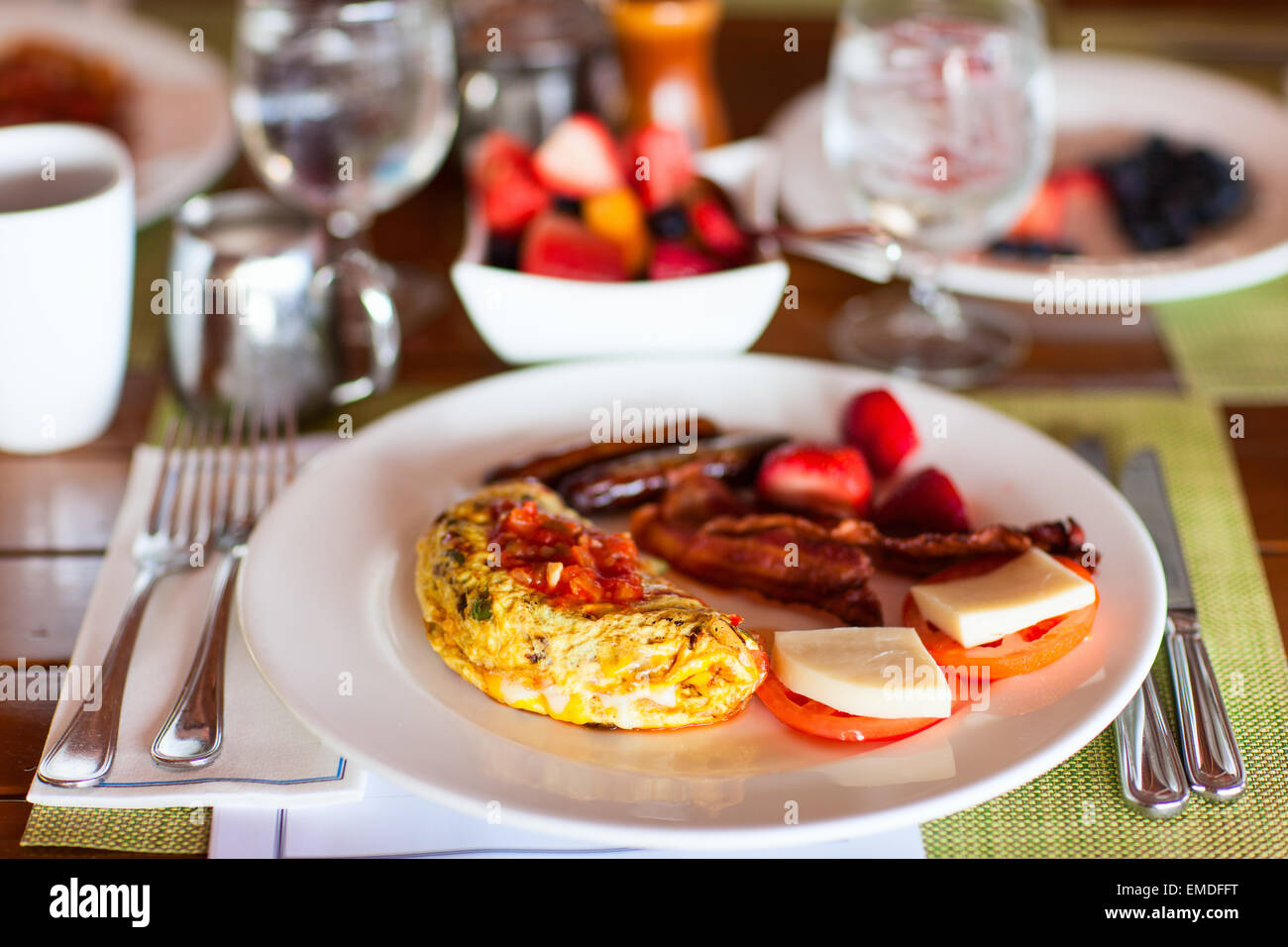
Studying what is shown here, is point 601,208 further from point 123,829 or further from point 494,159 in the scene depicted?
point 123,829

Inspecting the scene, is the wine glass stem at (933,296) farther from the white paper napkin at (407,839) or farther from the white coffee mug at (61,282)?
the white coffee mug at (61,282)

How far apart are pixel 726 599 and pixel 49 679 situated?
Result: 78 cm

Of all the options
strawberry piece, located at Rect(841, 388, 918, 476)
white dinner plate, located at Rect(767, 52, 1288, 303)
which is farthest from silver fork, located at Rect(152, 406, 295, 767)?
white dinner plate, located at Rect(767, 52, 1288, 303)

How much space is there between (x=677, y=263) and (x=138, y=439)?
87 centimetres

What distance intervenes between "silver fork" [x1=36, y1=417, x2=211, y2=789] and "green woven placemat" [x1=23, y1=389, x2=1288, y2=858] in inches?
1.9

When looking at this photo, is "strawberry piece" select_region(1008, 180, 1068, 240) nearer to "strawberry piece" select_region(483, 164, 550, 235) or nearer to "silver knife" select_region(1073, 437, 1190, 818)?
"strawberry piece" select_region(483, 164, 550, 235)

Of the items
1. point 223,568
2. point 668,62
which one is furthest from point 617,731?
point 668,62

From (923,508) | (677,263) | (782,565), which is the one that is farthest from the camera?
(677,263)

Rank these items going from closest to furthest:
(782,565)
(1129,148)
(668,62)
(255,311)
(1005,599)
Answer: (1005,599)
(782,565)
(255,311)
(668,62)
(1129,148)

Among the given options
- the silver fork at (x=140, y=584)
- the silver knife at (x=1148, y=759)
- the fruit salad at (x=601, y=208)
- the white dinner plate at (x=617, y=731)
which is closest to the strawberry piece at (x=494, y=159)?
the fruit salad at (x=601, y=208)

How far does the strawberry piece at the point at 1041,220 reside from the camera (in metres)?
2.27

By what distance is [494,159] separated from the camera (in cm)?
214

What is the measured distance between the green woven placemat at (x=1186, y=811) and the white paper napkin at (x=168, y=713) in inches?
1.6
